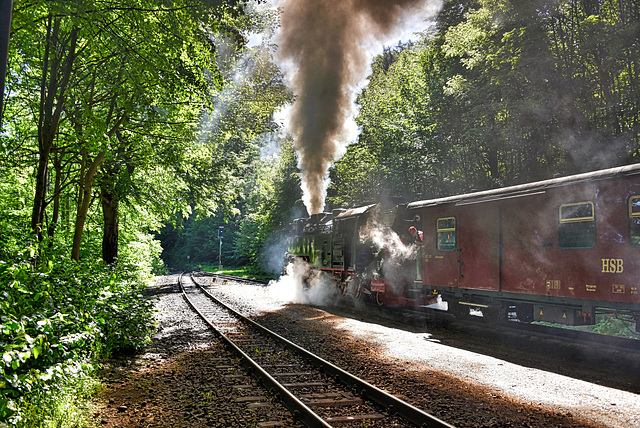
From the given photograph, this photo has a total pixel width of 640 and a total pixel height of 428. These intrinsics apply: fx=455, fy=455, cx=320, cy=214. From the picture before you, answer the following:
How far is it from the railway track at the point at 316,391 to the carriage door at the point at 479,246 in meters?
4.77

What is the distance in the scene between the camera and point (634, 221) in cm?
770

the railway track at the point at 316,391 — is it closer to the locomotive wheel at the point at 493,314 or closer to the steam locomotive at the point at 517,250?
the steam locomotive at the point at 517,250

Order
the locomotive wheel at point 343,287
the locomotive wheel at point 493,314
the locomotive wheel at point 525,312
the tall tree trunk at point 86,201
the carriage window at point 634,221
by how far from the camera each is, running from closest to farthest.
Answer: the carriage window at point 634,221
the locomotive wheel at point 525,312
the tall tree trunk at point 86,201
the locomotive wheel at point 493,314
the locomotive wheel at point 343,287

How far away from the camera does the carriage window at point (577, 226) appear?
841cm

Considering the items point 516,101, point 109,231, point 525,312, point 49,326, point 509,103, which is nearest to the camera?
point 49,326

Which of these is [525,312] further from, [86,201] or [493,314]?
[86,201]

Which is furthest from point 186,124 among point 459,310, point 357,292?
point 459,310

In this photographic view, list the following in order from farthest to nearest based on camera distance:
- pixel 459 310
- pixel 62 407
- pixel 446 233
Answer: pixel 459 310, pixel 446 233, pixel 62 407

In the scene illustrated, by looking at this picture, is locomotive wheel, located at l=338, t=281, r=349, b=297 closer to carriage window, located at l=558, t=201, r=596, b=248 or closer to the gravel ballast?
the gravel ballast

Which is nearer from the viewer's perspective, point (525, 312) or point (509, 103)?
point (525, 312)

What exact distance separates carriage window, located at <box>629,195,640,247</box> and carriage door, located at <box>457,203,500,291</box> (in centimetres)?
285

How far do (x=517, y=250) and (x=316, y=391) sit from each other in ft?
19.1

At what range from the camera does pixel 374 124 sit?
26.9 m

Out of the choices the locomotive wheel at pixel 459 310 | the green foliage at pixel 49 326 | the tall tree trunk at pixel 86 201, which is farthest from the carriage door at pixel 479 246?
the tall tree trunk at pixel 86 201
